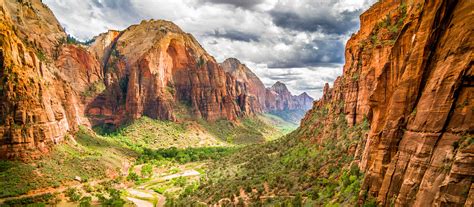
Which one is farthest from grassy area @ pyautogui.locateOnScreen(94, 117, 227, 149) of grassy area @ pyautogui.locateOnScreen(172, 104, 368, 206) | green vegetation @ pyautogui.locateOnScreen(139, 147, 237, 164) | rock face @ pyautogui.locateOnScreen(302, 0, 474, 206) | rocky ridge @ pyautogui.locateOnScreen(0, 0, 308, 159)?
rock face @ pyautogui.locateOnScreen(302, 0, 474, 206)

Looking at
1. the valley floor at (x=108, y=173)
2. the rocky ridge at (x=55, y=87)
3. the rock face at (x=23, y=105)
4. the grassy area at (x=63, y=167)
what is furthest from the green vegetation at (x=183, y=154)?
the rock face at (x=23, y=105)

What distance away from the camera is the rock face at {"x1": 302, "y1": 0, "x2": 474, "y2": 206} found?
19562 millimetres

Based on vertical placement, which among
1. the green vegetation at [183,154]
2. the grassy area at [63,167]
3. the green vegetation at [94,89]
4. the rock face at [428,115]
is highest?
the green vegetation at [94,89]

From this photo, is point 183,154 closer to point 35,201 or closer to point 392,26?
point 35,201

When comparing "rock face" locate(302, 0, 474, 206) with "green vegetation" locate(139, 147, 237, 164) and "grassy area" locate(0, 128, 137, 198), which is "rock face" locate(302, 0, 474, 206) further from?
"green vegetation" locate(139, 147, 237, 164)

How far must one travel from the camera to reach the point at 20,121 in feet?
247

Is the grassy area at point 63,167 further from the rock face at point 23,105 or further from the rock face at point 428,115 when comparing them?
the rock face at point 428,115

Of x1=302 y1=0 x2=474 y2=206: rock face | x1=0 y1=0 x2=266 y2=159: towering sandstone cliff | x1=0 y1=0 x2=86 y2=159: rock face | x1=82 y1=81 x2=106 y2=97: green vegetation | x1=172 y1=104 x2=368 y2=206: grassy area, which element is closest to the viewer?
x1=302 y1=0 x2=474 y2=206: rock face

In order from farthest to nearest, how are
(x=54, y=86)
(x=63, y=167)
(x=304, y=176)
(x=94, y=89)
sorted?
(x=94, y=89)
(x=54, y=86)
(x=63, y=167)
(x=304, y=176)

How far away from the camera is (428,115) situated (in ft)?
72.9

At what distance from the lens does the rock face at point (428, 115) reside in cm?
1956

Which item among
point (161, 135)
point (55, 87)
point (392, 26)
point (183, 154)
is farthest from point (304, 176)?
point (161, 135)

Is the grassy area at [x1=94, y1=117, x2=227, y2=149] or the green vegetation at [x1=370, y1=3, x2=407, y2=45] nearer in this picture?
the green vegetation at [x1=370, y1=3, x2=407, y2=45]

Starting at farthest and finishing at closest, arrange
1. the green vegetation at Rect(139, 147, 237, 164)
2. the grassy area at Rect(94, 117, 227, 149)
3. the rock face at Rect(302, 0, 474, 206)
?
the grassy area at Rect(94, 117, 227, 149)
the green vegetation at Rect(139, 147, 237, 164)
the rock face at Rect(302, 0, 474, 206)
